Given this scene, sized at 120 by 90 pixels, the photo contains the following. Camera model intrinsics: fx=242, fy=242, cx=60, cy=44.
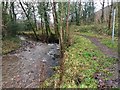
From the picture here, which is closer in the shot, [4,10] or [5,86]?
[5,86]

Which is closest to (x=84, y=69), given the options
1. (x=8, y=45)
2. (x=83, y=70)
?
(x=83, y=70)

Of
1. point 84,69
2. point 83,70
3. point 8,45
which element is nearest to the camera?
point 83,70

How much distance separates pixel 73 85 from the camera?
8008 millimetres

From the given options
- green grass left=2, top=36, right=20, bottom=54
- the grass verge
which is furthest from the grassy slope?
green grass left=2, top=36, right=20, bottom=54

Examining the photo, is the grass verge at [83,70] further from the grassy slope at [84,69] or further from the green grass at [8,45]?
the green grass at [8,45]

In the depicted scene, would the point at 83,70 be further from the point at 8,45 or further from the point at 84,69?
the point at 8,45

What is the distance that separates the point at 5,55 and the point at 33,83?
8527mm

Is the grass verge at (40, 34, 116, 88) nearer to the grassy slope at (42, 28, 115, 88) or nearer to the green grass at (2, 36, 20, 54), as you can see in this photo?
the grassy slope at (42, 28, 115, 88)

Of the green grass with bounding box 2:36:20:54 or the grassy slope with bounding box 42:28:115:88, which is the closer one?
the grassy slope with bounding box 42:28:115:88

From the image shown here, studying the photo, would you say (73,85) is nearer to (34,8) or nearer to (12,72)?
(12,72)

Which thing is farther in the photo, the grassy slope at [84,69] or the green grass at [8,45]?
the green grass at [8,45]

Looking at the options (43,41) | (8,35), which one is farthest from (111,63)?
(43,41)

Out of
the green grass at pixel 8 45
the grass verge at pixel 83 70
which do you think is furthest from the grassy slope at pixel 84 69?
the green grass at pixel 8 45

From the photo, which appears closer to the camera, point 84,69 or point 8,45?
point 84,69
